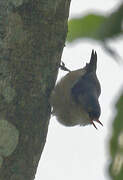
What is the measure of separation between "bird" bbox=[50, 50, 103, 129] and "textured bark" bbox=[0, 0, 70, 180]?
1556 mm

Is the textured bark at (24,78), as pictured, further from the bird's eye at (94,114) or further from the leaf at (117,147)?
the bird's eye at (94,114)

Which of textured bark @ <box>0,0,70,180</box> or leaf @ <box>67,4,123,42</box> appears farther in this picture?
textured bark @ <box>0,0,70,180</box>

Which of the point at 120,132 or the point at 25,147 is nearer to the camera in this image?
the point at 120,132

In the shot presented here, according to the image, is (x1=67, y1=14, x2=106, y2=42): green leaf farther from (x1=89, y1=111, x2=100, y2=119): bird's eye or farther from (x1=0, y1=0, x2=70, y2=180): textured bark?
(x1=89, y1=111, x2=100, y2=119): bird's eye

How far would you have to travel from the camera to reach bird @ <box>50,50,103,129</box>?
3.75 meters

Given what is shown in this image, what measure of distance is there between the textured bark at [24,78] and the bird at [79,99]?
156 centimetres

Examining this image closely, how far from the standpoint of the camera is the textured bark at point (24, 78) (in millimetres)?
1778

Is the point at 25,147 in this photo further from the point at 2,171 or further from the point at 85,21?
the point at 85,21

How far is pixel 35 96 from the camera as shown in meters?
2.01

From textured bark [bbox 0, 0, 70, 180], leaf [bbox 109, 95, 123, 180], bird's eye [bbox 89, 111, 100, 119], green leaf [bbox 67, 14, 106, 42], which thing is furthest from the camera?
bird's eye [bbox 89, 111, 100, 119]

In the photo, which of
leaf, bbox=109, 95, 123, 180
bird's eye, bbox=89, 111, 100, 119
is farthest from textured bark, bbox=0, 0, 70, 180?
bird's eye, bbox=89, 111, 100, 119

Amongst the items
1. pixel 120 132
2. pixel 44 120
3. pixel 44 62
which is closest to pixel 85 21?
pixel 120 132

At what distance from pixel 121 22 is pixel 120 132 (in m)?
0.26

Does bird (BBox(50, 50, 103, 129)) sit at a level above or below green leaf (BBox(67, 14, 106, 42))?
below
